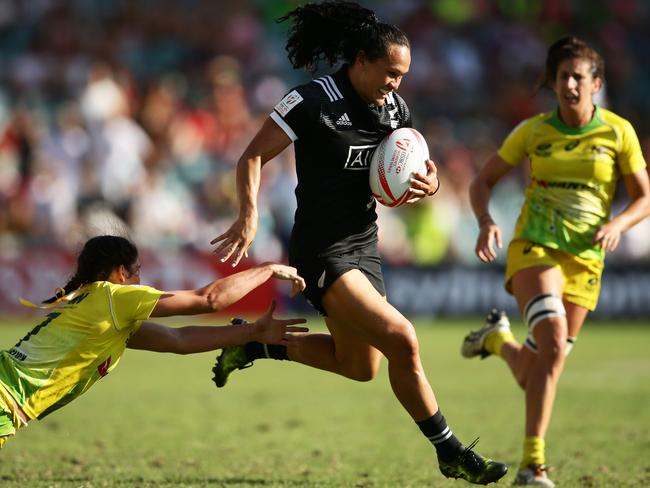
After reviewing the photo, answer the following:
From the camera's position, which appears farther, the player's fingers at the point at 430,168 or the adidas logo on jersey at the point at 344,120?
the player's fingers at the point at 430,168

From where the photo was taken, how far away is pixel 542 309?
6.85 m

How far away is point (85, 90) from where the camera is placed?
17734 millimetres

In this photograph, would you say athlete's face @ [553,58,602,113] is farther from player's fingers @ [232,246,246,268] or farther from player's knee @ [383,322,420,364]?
player's fingers @ [232,246,246,268]

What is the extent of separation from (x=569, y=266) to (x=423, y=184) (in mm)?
1484

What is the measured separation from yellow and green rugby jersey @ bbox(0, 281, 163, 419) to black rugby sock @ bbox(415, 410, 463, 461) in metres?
1.73

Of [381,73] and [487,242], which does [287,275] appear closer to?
[381,73]

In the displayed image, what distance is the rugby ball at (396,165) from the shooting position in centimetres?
612

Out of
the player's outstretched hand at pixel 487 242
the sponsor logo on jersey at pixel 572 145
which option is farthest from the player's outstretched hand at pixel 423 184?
the sponsor logo on jersey at pixel 572 145

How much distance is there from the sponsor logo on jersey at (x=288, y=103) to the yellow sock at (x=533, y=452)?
2424mm

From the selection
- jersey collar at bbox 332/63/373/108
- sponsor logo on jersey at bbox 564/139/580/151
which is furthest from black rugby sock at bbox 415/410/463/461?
sponsor logo on jersey at bbox 564/139/580/151

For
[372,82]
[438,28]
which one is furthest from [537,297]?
[438,28]

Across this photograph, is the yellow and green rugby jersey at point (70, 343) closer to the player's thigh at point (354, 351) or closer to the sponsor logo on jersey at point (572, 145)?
the player's thigh at point (354, 351)

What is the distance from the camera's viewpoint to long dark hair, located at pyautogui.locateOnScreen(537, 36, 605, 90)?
7.04 m

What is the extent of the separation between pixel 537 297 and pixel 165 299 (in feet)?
8.33
